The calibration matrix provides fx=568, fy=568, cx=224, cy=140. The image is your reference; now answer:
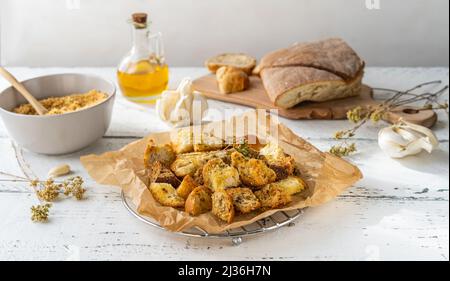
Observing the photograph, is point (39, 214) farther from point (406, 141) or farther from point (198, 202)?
point (406, 141)

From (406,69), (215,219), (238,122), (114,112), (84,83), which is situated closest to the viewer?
(215,219)

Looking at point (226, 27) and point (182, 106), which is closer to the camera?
point (182, 106)

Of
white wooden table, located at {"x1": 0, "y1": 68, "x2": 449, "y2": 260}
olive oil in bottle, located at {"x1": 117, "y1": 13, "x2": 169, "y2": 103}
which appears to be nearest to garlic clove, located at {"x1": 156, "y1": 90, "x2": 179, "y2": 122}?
olive oil in bottle, located at {"x1": 117, "y1": 13, "x2": 169, "y2": 103}

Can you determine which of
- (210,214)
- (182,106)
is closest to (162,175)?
(210,214)

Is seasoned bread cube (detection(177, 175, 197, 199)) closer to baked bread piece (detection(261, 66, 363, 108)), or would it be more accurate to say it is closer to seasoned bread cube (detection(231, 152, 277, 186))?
seasoned bread cube (detection(231, 152, 277, 186))

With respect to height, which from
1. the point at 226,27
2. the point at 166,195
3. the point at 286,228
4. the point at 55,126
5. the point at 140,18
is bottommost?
the point at 286,228

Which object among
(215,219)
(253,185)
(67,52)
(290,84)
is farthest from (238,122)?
(67,52)

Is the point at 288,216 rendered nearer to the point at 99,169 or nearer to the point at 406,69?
the point at 99,169
